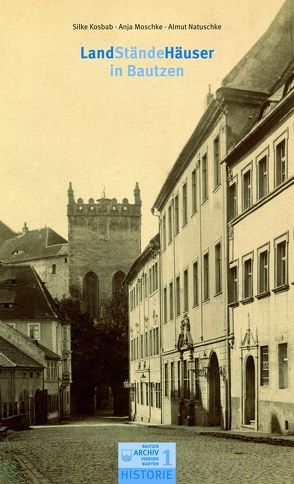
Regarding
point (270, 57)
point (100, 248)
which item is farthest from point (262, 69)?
point (100, 248)

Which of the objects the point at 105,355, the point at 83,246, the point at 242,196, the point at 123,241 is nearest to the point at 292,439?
the point at 242,196

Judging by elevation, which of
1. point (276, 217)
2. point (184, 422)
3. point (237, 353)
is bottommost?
point (184, 422)

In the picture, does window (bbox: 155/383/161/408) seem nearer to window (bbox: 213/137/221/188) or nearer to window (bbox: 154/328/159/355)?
window (bbox: 154/328/159/355)

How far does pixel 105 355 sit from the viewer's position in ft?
224

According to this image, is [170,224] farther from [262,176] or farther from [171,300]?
[262,176]

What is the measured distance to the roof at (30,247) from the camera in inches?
2857

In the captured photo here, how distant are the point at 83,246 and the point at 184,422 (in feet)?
91.8

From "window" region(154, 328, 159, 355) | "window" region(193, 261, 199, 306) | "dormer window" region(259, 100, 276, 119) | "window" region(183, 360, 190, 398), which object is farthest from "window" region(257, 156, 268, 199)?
"window" region(154, 328, 159, 355)

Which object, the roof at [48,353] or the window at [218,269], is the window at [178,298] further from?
the roof at [48,353]

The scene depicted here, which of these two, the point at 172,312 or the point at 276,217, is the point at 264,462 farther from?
the point at 172,312

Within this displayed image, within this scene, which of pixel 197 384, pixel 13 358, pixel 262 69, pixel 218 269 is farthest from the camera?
pixel 13 358

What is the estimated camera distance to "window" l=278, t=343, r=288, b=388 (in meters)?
22.4

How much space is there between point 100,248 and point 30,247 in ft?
50.5

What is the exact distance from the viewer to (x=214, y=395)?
2988 centimetres
